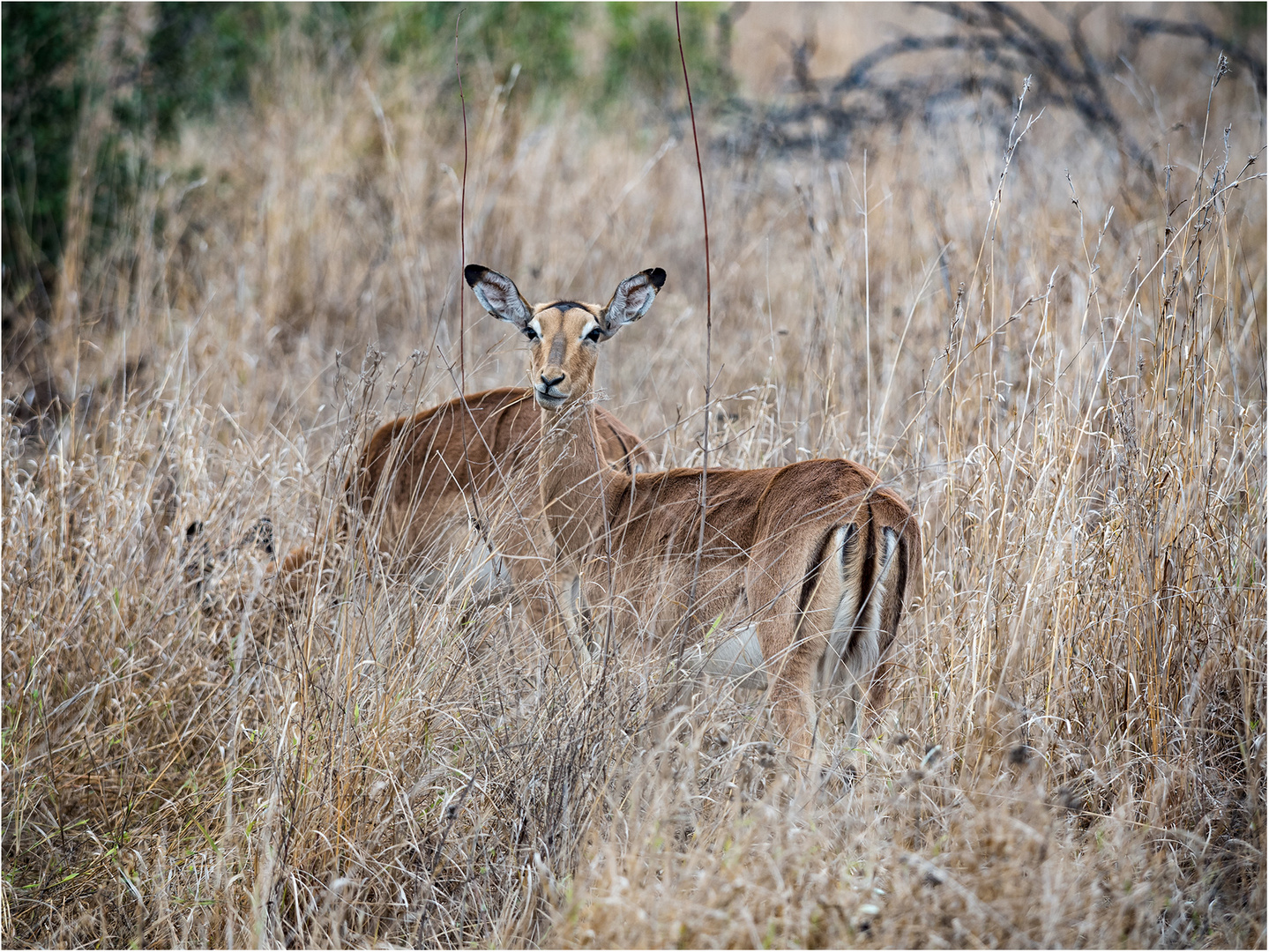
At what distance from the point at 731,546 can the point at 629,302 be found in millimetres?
969

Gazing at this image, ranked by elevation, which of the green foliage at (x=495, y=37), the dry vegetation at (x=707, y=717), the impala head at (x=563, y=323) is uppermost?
the green foliage at (x=495, y=37)

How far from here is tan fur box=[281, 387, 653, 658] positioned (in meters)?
4.11

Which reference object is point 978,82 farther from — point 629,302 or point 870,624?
point 870,624

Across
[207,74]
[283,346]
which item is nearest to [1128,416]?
[283,346]

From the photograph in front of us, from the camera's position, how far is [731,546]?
3.52 metres

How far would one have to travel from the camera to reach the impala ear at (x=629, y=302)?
12.6ft

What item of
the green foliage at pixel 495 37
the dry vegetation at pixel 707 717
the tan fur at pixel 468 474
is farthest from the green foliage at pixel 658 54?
the tan fur at pixel 468 474

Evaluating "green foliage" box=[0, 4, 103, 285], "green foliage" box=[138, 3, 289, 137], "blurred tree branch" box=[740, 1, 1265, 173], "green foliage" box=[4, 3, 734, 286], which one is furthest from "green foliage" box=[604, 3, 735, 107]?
"green foliage" box=[0, 4, 103, 285]

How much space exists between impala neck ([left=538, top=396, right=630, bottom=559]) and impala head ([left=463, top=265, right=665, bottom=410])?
224 millimetres

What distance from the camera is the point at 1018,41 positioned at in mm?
7520

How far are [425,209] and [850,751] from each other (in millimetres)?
5754

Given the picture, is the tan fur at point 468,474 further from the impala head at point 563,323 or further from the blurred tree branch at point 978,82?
the blurred tree branch at point 978,82

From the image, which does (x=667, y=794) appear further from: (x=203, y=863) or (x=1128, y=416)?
(x=1128, y=416)

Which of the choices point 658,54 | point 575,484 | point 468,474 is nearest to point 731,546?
point 575,484
